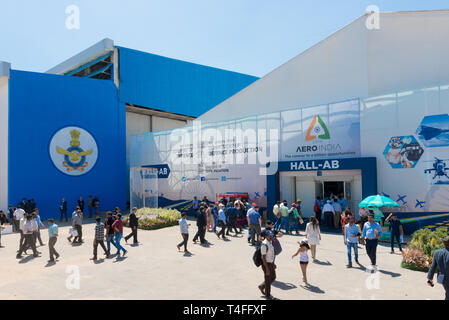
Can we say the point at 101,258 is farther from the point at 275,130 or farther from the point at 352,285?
the point at 275,130

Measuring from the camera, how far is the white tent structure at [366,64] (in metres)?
17.6

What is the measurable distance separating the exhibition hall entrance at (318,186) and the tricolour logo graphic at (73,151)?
14814 millimetres

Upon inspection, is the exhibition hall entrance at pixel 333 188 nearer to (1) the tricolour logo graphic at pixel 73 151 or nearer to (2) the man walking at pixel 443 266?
(2) the man walking at pixel 443 266

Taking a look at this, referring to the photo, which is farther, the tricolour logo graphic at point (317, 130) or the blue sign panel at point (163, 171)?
the blue sign panel at point (163, 171)

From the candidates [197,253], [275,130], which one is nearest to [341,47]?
[275,130]

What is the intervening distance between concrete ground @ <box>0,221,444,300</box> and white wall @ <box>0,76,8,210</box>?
10848 mm

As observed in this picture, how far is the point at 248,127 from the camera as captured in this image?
67.4 ft

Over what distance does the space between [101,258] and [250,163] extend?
1103cm

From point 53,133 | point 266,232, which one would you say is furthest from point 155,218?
point 266,232

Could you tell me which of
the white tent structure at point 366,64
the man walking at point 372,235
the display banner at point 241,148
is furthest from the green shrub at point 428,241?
the white tent structure at point 366,64

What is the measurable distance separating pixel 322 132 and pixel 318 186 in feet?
10.7

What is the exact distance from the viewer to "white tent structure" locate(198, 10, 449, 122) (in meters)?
17.6

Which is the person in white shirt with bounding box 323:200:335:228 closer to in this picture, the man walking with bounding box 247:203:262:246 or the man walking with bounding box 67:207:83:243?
the man walking with bounding box 247:203:262:246
